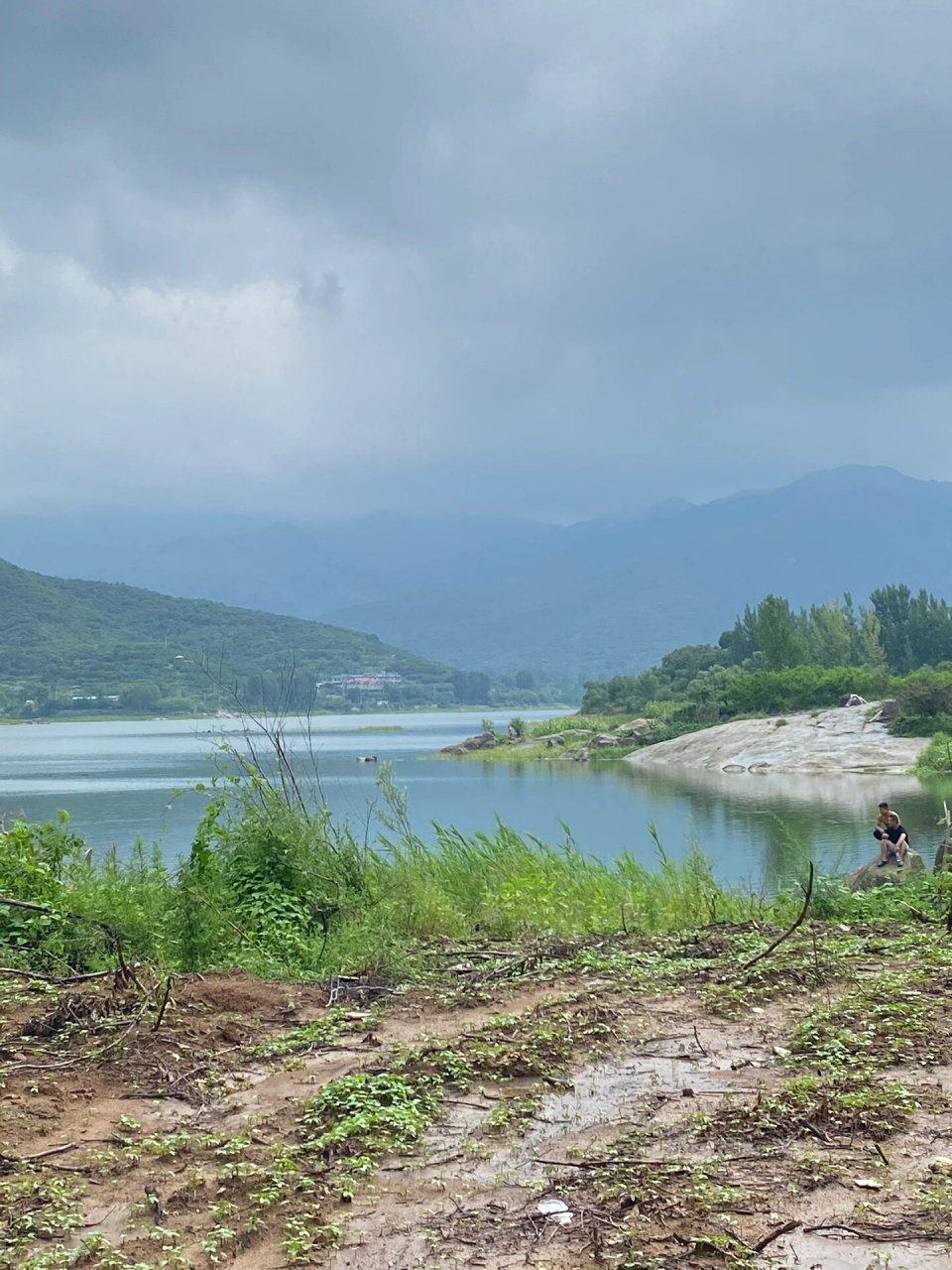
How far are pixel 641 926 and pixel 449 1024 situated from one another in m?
4.43

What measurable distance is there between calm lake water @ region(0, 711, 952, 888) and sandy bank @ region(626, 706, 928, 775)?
211 cm

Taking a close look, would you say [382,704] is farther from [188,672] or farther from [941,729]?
[941,729]

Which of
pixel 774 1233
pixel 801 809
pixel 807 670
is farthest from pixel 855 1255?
pixel 807 670

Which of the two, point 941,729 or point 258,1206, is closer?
point 258,1206

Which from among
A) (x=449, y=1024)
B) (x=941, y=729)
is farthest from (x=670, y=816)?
(x=449, y=1024)

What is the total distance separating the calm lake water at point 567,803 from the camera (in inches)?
968

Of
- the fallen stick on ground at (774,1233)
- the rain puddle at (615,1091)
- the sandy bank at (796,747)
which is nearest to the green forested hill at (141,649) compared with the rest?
the sandy bank at (796,747)

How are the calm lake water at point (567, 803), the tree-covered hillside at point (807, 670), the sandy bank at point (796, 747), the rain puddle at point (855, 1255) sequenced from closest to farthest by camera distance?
the rain puddle at point (855, 1255), the calm lake water at point (567, 803), the sandy bank at point (796, 747), the tree-covered hillside at point (807, 670)

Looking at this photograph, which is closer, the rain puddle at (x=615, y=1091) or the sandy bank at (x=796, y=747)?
the rain puddle at (x=615, y=1091)

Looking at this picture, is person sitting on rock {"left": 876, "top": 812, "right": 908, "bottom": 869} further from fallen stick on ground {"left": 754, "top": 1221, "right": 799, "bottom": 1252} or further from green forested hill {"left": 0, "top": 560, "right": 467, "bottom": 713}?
green forested hill {"left": 0, "top": 560, "right": 467, "bottom": 713}

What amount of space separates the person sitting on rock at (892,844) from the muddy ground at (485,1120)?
27.8 feet

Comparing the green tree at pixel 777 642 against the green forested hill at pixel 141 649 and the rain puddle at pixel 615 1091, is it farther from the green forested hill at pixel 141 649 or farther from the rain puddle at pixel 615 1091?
the rain puddle at pixel 615 1091

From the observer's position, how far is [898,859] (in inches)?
629

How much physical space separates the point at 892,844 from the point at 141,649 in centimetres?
13397
